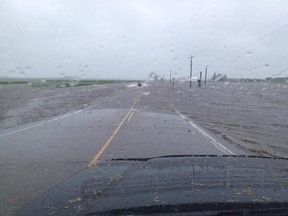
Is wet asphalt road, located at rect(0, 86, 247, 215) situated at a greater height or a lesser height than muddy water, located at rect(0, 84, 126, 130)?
greater

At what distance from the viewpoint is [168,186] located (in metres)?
6.14

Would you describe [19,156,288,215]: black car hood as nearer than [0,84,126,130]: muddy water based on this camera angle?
Yes

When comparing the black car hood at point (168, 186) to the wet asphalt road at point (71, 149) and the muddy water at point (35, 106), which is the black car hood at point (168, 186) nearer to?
the wet asphalt road at point (71, 149)

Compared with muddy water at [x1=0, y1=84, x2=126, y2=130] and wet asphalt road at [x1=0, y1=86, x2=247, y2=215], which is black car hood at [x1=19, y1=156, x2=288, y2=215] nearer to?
wet asphalt road at [x1=0, y1=86, x2=247, y2=215]

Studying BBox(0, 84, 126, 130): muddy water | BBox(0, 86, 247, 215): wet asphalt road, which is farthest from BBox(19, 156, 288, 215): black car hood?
BBox(0, 84, 126, 130): muddy water

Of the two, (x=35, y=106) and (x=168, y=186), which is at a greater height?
(x=168, y=186)

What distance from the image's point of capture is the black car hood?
17.8 feet

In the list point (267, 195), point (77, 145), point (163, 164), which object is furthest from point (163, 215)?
point (77, 145)

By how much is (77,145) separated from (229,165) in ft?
21.9

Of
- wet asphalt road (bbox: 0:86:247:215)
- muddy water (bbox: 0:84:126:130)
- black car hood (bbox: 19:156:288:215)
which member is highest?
black car hood (bbox: 19:156:288:215)

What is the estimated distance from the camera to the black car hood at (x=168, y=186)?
5.42 m

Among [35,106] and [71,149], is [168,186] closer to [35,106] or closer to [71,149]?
[71,149]

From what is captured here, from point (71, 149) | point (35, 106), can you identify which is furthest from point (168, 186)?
point (35, 106)

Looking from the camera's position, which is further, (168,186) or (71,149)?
(71,149)
